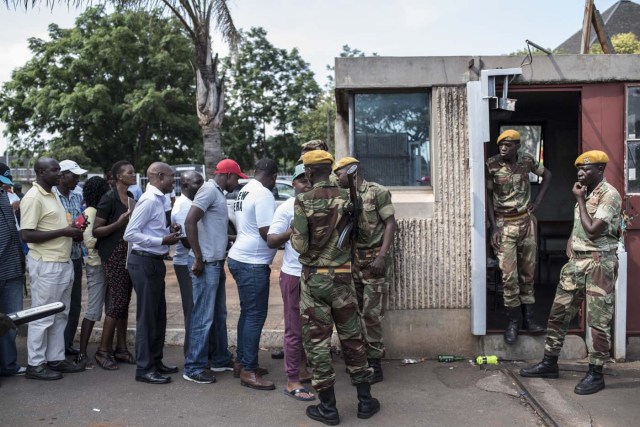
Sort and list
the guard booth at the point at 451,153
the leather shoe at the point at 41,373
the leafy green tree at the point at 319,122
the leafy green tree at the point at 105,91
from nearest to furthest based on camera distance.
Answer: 1. the leather shoe at the point at 41,373
2. the guard booth at the point at 451,153
3. the leafy green tree at the point at 105,91
4. the leafy green tree at the point at 319,122

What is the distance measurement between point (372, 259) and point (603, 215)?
1804mm

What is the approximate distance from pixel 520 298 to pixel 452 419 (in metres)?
1.75

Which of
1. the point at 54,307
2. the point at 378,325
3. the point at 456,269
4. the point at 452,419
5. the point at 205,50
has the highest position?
the point at 205,50

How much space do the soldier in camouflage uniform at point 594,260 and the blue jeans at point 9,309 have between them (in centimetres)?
462

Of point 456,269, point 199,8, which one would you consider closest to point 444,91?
point 456,269

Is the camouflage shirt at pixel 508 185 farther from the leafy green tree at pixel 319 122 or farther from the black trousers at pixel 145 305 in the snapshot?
the leafy green tree at pixel 319 122

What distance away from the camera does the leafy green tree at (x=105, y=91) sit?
24094 mm

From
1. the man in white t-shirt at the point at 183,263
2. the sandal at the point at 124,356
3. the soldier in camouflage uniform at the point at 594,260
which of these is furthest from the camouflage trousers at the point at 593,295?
the sandal at the point at 124,356

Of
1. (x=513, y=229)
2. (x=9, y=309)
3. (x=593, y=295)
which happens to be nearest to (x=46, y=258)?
(x=9, y=309)

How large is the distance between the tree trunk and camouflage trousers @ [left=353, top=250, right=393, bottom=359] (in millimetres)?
7361

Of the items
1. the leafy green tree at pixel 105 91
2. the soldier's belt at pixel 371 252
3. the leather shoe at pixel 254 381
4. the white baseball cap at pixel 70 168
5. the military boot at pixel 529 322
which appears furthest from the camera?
the leafy green tree at pixel 105 91

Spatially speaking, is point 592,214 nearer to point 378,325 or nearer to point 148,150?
point 378,325

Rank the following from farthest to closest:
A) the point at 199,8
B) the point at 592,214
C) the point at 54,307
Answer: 1. the point at 199,8
2. the point at 592,214
3. the point at 54,307

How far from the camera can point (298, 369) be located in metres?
4.79
